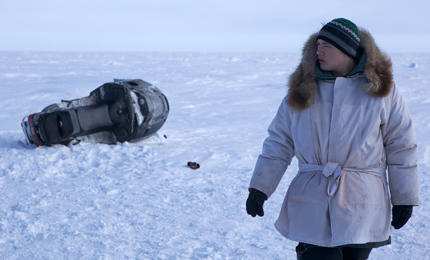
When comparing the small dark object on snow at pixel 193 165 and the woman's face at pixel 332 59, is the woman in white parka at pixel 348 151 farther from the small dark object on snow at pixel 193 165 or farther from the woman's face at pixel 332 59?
the small dark object on snow at pixel 193 165

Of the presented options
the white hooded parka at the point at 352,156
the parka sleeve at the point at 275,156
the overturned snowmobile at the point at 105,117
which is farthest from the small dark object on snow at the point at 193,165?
the white hooded parka at the point at 352,156

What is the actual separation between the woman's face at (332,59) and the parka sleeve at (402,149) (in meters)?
0.24

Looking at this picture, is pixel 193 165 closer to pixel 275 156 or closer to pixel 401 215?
pixel 275 156

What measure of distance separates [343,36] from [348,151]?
0.51 m

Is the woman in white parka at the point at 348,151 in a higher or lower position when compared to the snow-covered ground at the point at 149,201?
higher

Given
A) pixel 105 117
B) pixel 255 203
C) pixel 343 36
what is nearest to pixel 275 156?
pixel 255 203

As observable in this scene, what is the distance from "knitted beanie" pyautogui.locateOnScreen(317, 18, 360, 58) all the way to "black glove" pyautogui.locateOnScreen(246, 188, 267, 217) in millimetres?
755

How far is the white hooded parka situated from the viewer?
64.2 inches

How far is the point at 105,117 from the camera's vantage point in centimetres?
552

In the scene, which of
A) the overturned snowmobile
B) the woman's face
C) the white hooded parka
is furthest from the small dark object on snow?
the woman's face

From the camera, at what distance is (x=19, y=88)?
41.5ft

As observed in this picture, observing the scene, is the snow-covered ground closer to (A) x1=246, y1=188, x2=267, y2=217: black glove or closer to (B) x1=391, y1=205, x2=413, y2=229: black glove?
(A) x1=246, y1=188, x2=267, y2=217: black glove

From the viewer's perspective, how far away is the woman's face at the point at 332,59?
5.70 ft

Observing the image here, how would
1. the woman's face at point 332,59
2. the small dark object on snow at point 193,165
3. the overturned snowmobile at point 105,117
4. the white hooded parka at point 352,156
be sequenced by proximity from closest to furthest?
the white hooded parka at point 352,156
the woman's face at point 332,59
the small dark object on snow at point 193,165
the overturned snowmobile at point 105,117
